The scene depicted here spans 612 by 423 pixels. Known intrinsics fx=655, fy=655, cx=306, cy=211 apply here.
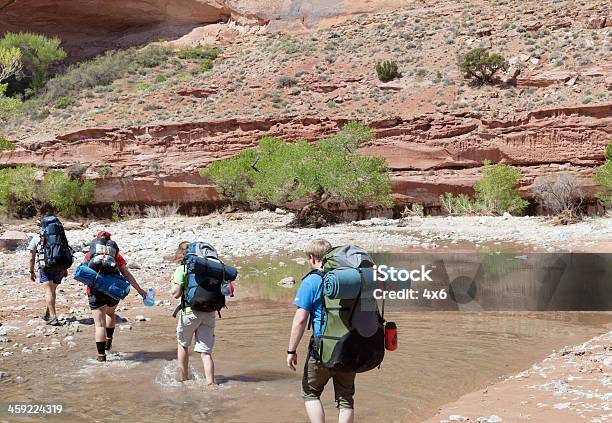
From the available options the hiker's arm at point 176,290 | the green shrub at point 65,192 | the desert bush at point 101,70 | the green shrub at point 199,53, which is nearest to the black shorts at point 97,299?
the hiker's arm at point 176,290

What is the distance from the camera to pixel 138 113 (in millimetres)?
42688

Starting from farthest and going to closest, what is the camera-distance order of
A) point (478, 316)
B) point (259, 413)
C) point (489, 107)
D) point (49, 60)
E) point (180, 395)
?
point (49, 60) < point (489, 107) < point (478, 316) < point (180, 395) < point (259, 413)

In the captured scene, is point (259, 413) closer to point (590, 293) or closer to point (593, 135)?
point (590, 293)

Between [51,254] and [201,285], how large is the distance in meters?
3.48

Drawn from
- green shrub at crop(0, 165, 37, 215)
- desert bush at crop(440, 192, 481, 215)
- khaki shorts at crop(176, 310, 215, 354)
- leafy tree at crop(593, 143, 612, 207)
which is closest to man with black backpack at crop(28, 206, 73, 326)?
khaki shorts at crop(176, 310, 215, 354)

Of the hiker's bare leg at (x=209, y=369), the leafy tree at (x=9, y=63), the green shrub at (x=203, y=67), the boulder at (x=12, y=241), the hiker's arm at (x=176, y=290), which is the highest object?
the green shrub at (x=203, y=67)

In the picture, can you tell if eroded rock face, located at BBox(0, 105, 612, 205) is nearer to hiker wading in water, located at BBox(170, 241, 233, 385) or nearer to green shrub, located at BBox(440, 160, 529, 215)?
green shrub, located at BBox(440, 160, 529, 215)

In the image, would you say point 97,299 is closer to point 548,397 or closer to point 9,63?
point 548,397

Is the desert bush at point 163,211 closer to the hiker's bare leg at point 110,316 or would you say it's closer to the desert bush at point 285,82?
the desert bush at point 285,82

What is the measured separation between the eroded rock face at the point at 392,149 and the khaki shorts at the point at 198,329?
27.7 m

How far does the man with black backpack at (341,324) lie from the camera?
427 cm

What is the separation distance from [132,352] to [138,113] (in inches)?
1448

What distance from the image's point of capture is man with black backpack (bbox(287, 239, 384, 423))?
4266mm

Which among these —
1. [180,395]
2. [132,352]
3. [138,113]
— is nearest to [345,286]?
[180,395]
